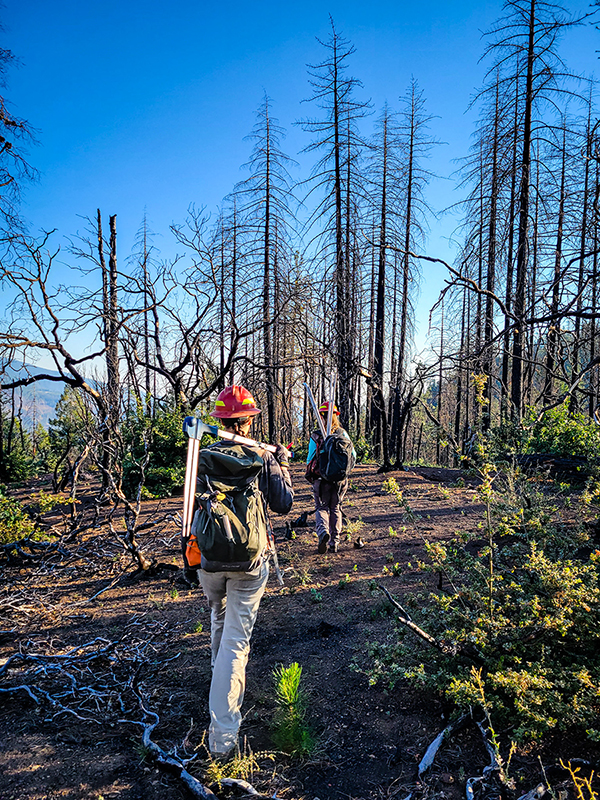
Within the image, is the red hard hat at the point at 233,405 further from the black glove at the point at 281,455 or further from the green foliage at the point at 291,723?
the green foliage at the point at 291,723

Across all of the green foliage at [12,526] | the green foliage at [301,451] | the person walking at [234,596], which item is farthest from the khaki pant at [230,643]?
the green foliage at [301,451]

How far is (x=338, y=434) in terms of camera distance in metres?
6.22

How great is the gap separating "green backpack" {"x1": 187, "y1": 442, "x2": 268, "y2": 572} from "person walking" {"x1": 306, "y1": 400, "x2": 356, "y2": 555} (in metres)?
3.28

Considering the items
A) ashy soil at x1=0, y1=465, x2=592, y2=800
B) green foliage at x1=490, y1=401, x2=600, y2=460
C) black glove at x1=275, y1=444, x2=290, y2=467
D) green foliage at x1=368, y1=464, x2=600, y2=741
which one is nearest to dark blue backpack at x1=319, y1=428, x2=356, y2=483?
ashy soil at x1=0, y1=465, x2=592, y2=800

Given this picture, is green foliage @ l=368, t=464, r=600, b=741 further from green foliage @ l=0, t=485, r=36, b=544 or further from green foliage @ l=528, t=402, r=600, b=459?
green foliage @ l=528, t=402, r=600, b=459

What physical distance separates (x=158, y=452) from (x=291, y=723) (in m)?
8.44

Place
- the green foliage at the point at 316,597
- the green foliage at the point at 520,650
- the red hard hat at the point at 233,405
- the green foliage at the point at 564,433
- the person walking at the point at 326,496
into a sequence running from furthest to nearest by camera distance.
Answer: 1. the green foliage at the point at 564,433
2. the person walking at the point at 326,496
3. the green foliage at the point at 316,597
4. the red hard hat at the point at 233,405
5. the green foliage at the point at 520,650

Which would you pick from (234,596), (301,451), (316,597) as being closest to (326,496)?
(316,597)

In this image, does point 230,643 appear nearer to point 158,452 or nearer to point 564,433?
point 158,452

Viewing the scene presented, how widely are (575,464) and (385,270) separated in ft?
26.7

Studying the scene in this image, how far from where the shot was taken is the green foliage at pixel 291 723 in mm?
2857

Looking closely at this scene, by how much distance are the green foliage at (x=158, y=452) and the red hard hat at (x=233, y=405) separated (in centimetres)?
739

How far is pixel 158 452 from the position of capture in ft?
35.0

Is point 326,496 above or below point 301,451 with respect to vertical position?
above
